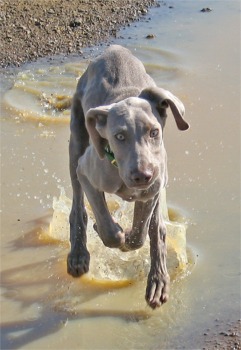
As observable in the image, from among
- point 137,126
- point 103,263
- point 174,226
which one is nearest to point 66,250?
point 103,263

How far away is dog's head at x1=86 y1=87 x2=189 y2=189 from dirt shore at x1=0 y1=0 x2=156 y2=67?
5.07 m

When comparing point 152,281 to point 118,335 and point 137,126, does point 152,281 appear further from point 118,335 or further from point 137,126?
point 137,126

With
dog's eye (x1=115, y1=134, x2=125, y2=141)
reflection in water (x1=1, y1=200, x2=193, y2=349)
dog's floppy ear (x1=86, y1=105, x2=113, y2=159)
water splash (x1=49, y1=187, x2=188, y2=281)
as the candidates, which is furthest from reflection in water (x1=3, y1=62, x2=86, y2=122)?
dog's eye (x1=115, y1=134, x2=125, y2=141)

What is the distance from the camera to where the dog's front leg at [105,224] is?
5332mm

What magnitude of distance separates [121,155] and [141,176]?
0.73 ft

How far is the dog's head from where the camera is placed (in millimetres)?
4598

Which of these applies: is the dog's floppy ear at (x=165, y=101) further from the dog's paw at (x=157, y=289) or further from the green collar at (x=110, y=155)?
the dog's paw at (x=157, y=289)

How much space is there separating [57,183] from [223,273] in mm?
1728

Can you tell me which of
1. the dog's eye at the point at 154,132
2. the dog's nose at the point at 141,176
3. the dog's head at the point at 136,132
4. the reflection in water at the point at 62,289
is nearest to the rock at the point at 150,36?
the reflection in water at the point at 62,289

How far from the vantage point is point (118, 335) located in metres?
5.61

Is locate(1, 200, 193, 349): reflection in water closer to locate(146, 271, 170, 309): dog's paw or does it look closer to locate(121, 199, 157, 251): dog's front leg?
locate(146, 271, 170, 309): dog's paw

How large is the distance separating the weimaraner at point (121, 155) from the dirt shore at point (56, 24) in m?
4.18

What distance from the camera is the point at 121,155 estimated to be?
471cm

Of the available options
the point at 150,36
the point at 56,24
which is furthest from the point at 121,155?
the point at 56,24
